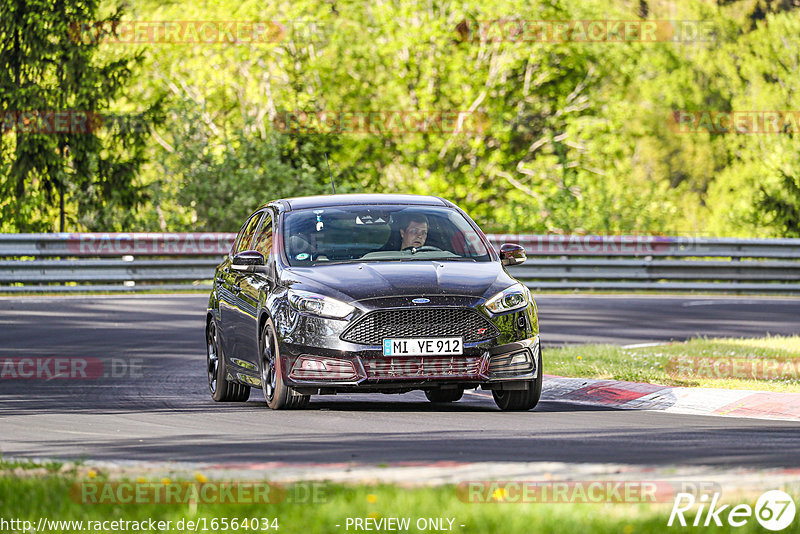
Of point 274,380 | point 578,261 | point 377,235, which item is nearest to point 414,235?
point 377,235

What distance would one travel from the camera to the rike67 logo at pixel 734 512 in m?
6.08

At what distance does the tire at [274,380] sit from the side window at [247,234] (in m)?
1.92

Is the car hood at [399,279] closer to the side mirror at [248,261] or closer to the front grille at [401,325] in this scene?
the front grille at [401,325]

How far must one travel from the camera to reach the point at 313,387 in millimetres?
11047

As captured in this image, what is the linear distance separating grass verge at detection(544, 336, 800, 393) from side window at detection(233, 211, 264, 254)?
3107 mm

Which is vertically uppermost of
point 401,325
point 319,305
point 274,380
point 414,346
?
point 319,305

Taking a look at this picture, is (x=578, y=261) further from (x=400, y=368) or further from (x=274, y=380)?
(x=400, y=368)

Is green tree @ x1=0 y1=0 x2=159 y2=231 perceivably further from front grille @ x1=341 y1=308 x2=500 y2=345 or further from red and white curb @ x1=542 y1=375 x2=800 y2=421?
front grille @ x1=341 y1=308 x2=500 y2=345

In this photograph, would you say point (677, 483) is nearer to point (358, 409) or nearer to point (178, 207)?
point (358, 409)

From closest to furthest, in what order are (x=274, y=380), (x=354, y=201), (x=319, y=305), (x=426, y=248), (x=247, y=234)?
(x=319, y=305), (x=274, y=380), (x=426, y=248), (x=354, y=201), (x=247, y=234)

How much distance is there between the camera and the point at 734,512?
6262 mm

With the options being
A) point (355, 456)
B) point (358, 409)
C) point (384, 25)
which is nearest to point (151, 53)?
point (384, 25)

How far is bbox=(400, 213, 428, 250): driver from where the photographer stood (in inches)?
475

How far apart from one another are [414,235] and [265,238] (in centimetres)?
136
